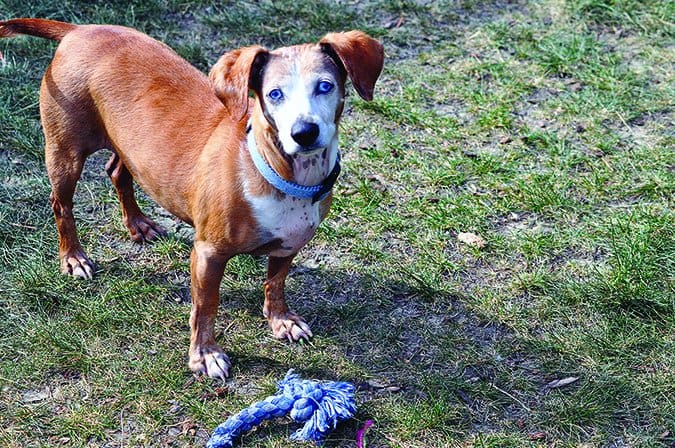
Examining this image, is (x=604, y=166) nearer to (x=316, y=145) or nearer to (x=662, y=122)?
(x=662, y=122)

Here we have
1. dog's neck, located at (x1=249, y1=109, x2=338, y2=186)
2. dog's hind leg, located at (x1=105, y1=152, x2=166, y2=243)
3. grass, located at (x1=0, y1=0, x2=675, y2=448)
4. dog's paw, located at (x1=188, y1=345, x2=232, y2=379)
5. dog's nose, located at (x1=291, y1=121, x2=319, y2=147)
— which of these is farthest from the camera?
dog's hind leg, located at (x1=105, y1=152, x2=166, y2=243)

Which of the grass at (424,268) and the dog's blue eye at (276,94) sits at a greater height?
the dog's blue eye at (276,94)

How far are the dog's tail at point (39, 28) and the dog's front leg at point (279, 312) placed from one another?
1.46 metres

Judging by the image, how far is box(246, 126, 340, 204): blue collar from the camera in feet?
11.3

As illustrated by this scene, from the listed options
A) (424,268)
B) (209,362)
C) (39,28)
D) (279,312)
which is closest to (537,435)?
(424,268)

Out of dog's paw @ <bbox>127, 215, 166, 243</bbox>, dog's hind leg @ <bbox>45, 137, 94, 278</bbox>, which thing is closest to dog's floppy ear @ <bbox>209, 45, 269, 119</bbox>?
dog's hind leg @ <bbox>45, 137, 94, 278</bbox>

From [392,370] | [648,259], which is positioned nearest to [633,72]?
[648,259]

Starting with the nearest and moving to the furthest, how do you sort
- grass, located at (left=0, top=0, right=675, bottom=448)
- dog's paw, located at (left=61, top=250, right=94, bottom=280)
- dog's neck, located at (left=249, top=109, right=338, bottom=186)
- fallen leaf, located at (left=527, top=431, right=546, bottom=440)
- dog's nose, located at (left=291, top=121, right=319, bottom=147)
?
dog's nose, located at (left=291, top=121, right=319, bottom=147)
dog's neck, located at (left=249, top=109, right=338, bottom=186)
fallen leaf, located at (left=527, top=431, right=546, bottom=440)
grass, located at (left=0, top=0, right=675, bottom=448)
dog's paw, located at (left=61, top=250, right=94, bottom=280)

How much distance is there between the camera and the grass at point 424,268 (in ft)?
12.1

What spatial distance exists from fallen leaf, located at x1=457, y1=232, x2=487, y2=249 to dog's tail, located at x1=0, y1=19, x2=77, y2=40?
7.31ft

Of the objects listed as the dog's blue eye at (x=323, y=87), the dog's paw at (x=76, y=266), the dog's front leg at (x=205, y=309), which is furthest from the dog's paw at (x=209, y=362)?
the dog's blue eye at (x=323, y=87)

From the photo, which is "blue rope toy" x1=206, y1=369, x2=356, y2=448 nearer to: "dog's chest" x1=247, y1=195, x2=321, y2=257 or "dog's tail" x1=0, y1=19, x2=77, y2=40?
"dog's chest" x1=247, y1=195, x2=321, y2=257

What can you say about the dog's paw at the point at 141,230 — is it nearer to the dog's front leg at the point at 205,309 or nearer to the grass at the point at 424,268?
the grass at the point at 424,268

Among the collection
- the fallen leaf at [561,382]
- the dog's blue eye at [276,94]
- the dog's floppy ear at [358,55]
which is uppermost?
the dog's floppy ear at [358,55]
